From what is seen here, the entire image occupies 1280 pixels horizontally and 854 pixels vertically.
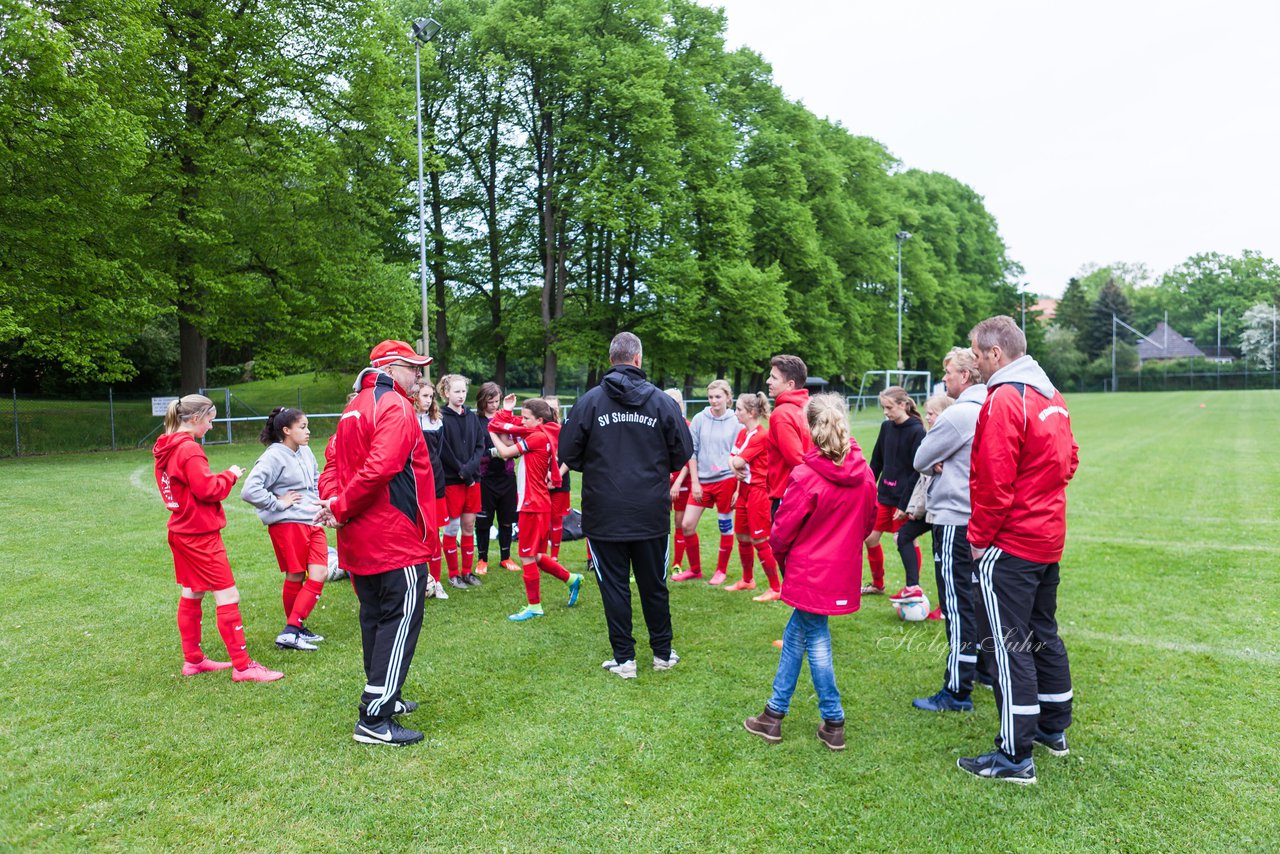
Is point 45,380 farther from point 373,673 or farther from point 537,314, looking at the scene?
point 373,673

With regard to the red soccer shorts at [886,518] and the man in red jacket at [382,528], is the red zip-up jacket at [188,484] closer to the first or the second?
the man in red jacket at [382,528]

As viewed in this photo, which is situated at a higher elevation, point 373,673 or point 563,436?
point 563,436

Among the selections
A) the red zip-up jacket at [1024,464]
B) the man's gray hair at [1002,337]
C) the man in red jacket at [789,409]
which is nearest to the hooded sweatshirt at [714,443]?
the man in red jacket at [789,409]

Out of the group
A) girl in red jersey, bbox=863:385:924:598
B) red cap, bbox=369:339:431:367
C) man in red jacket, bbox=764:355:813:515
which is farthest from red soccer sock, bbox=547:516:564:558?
red cap, bbox=369:339:431:367

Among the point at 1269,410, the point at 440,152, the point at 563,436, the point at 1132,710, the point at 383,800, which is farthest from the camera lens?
the point at 1269,410

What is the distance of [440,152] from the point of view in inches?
1195

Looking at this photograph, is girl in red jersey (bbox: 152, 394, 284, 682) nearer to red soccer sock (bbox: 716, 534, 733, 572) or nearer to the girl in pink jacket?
the girl in pink jacket

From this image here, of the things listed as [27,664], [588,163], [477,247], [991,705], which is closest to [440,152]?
[477,247]

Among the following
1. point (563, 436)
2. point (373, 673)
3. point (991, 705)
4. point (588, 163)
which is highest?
point (588, 163)

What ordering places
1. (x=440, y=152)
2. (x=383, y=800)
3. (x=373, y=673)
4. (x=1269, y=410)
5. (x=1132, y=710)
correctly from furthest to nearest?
(x=1269, y=410)
(x=440, y=152)
(x=1132, y=710)
(x=373, y=673)
(x=383, y=800)

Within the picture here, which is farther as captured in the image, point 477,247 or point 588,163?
point 477,247

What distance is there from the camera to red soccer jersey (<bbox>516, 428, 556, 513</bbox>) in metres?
6.96

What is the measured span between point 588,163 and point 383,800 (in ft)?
87.9

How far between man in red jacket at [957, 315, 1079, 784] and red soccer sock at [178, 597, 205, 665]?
15.8ft
